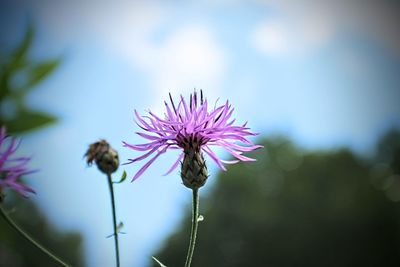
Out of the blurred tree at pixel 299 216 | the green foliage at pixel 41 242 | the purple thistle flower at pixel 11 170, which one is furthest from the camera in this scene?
the green foliage at pixel 41 242

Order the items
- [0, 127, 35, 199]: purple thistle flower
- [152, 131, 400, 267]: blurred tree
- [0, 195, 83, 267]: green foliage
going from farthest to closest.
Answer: [0, 195, 83, 267]: green foliage → [152, 131, 400, 267]: blurred tree → [0, 127, 35, 199]: purple thistle flower

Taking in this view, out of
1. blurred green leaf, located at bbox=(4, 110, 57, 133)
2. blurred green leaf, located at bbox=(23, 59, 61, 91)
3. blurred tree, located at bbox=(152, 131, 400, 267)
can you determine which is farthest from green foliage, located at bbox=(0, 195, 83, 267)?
blurred green leaf, located at bbox=(4, 110, 57, 133)

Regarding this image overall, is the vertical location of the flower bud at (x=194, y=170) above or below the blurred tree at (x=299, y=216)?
below

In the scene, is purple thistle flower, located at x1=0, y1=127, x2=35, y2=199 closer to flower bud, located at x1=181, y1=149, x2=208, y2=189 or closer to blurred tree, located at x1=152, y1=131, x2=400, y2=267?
flower bud, located at x1=181, y1=149, x2=208, y2=189

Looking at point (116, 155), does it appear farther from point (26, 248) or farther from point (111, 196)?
point (26, 248)

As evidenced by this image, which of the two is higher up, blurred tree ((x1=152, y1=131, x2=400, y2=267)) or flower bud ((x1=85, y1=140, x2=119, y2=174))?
blurred tree ((x1=152, y1=131, x2=400, y2=267))

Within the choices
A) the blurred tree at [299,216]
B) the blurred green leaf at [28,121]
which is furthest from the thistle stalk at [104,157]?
the blurred tree at [299,216]

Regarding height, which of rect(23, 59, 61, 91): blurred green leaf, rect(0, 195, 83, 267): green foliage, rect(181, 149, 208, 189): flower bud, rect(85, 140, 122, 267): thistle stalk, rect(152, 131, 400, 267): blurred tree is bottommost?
rect(0, 195, 83, 267): green foliage

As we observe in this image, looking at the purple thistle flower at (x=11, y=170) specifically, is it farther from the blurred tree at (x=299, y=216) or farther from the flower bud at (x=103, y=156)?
the blurred tree at (x=299, y=216)
